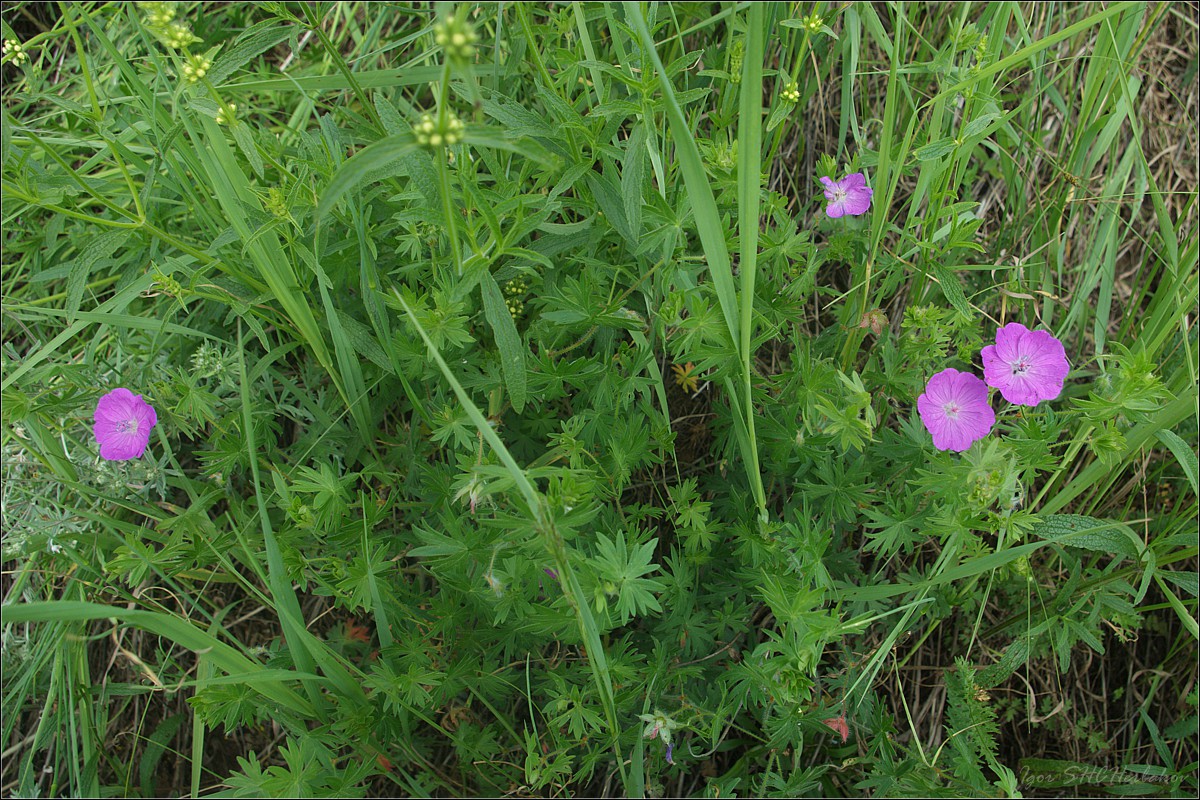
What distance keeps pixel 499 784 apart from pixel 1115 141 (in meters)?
3.42

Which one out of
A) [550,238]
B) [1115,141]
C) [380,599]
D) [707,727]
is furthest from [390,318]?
[1115,141]

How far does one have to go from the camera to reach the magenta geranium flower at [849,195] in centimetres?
254

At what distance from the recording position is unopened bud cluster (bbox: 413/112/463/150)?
145 centimetres

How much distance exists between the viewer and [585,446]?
2383 millimetres

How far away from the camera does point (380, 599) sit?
7.30 feet

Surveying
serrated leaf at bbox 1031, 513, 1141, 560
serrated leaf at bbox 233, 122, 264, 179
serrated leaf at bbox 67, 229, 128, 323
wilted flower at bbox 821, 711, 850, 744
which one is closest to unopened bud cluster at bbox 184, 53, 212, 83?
→ serrated leaf at bbox 233, 122, 264, 179

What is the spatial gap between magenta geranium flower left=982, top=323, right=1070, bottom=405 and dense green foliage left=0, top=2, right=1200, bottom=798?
95 mm

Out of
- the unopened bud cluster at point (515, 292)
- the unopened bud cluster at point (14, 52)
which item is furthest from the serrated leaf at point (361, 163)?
the unopened bud cluster at point (14, 52)

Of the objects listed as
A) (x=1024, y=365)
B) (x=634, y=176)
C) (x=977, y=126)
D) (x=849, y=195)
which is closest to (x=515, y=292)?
(x=634, y=176)

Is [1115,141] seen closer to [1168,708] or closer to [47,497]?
[1168,708]

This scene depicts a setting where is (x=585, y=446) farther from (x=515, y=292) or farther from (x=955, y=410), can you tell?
(x=955, y=410)

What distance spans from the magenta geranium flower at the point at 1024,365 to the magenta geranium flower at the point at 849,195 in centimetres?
58

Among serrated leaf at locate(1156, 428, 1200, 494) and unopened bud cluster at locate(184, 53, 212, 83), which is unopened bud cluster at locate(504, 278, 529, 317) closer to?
unopened bud cluster at locate(184, 53, 212, 83)

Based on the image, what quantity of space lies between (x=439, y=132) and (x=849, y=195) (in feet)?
5.17
